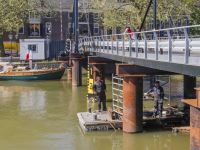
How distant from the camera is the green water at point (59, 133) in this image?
540 inches

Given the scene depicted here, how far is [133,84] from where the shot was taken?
14.8 metres

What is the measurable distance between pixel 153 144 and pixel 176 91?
601 inches

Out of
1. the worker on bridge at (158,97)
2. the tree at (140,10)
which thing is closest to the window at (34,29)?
the tree at (140,10)

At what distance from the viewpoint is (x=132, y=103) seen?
1473 cm

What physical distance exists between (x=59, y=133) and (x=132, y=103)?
3244mm

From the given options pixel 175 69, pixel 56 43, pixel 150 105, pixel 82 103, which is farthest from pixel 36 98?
pixel 56 43

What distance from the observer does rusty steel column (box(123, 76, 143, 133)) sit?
1473 centimetres

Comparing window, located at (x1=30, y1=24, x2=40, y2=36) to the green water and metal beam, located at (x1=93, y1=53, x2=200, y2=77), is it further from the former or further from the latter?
metal beam, located at (x1=93, y1=53, x2=200, y2=77)

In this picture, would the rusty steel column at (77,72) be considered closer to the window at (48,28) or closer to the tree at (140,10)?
the tree at (140,10)

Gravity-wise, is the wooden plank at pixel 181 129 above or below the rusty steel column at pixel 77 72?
below

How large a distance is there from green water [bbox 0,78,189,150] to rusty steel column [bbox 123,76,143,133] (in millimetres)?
433

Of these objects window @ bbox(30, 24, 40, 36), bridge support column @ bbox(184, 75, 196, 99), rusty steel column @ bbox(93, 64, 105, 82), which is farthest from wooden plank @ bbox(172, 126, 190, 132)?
window @ bbox(30, 24, 40, 36)

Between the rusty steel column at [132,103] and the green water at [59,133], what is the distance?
433 millimetres

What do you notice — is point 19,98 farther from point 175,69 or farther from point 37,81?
point 175,69
